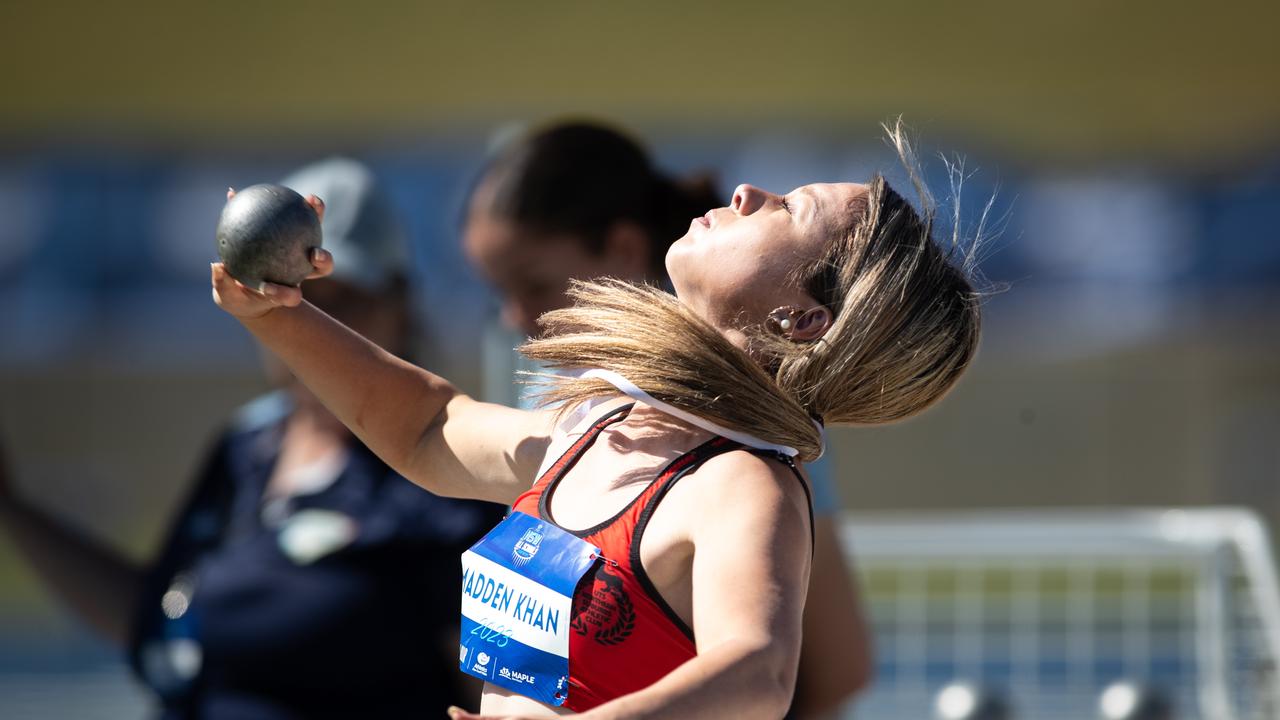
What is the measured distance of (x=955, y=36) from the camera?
12328 mm

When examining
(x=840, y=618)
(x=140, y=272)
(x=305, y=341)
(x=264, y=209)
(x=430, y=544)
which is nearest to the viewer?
(x=264, y=209)

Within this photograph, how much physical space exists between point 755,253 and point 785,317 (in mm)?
77

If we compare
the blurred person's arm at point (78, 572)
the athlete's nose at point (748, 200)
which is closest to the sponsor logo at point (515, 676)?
the athlete's nose at point (748, 200)

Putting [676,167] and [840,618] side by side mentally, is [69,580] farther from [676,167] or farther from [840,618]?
[676,167]

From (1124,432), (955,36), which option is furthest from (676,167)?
(1124,432)

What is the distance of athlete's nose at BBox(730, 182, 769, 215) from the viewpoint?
1.67 metres

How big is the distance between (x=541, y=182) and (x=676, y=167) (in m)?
8.81

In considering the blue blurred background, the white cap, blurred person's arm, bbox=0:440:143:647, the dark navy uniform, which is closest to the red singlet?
the dark navy uniform

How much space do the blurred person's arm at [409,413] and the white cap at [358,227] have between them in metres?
1.12

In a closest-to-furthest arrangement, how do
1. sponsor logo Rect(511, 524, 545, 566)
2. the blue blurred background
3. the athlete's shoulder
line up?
the athlete's shoulder → sponsor logo Rect(511, 524, 545, 566) → the blue blurred background

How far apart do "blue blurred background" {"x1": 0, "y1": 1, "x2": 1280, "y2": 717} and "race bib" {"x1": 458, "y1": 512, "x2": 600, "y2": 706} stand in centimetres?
777

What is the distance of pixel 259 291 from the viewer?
62.4 inches

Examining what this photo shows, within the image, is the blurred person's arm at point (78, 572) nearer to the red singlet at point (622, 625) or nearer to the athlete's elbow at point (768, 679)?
the red singlet at point (622, 625)

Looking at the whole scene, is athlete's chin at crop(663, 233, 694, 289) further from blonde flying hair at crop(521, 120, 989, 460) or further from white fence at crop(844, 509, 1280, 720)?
white fence at crop(844, 509, 1280, 720)
